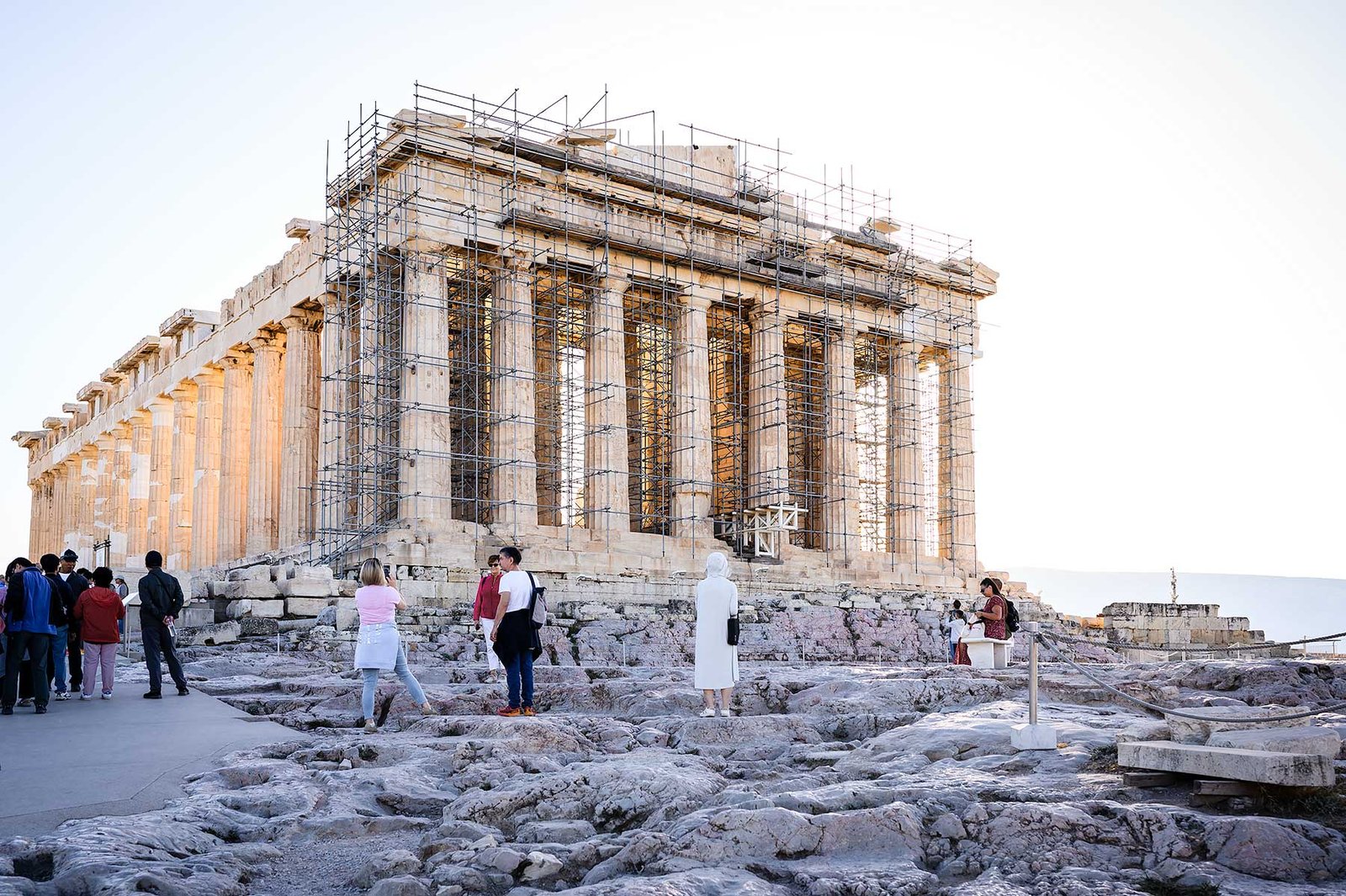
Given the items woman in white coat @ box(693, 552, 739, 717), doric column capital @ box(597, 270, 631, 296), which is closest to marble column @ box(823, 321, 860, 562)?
doric column capital @ box(597, 270, 631, 296)

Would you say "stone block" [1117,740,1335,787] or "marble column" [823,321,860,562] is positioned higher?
"marble column" [823,321,860,562]

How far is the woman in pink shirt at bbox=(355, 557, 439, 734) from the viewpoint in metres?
11.6

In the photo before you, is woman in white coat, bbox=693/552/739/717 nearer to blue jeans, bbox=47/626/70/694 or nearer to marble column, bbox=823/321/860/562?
blue jeans, bbox=47/626/70/694

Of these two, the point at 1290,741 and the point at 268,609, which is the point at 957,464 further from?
the point at 1290,741

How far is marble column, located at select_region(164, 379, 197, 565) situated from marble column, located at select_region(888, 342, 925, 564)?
68.6 ft

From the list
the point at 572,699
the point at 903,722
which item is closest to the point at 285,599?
the point at 572,699

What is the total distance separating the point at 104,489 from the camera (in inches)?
1863

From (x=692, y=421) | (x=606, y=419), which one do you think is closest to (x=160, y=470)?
(x=606, y=419)

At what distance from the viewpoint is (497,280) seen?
3022cm

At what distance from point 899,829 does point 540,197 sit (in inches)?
1002

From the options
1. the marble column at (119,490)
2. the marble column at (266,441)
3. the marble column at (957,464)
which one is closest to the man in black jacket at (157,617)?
the marble column at (266,441)

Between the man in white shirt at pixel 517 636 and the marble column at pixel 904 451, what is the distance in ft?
86.5

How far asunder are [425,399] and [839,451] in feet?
42.7

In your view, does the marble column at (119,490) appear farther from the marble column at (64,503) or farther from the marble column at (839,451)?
the marble column at (839,451)
